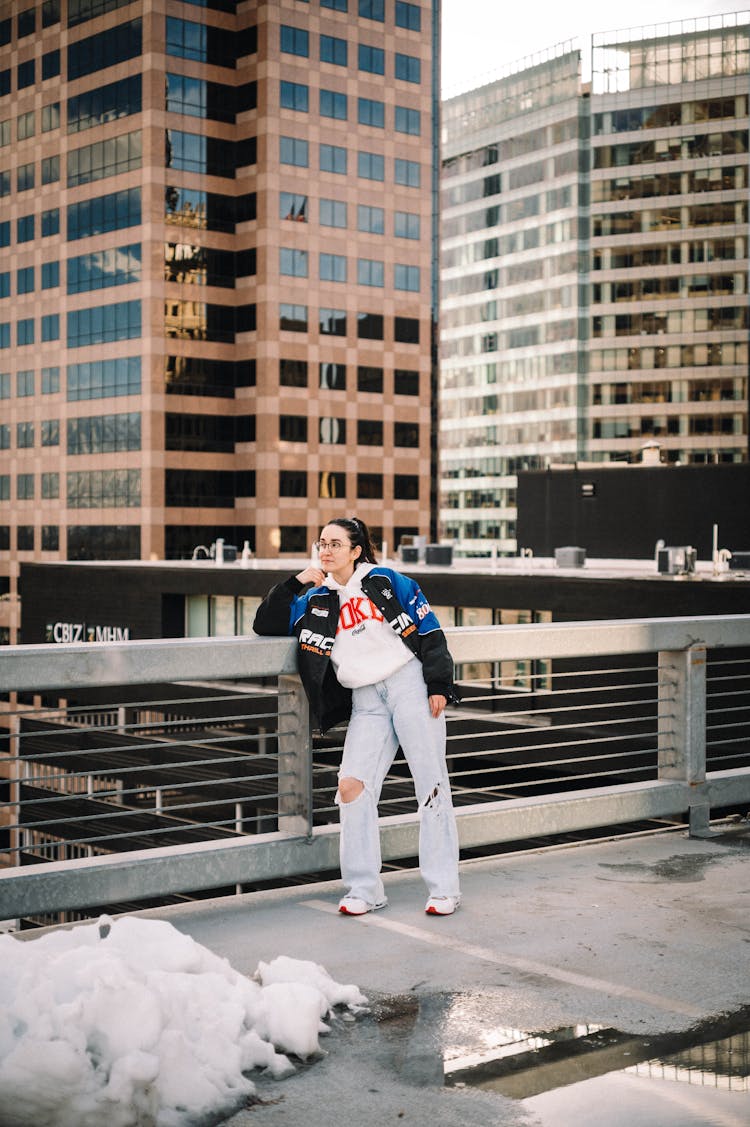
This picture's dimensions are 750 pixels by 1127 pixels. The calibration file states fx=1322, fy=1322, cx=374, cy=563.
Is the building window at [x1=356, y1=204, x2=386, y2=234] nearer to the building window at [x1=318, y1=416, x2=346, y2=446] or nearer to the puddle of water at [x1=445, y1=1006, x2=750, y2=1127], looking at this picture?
the building window at [x1=318, y1=416, x2=346, y2=446]

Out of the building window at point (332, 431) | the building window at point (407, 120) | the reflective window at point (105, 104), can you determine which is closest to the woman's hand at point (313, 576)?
the building window at point (332, 431)

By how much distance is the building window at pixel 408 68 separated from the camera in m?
85.2

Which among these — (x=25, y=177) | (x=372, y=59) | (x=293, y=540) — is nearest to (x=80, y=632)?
(x=293, y=540)

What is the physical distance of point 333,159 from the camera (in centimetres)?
8194

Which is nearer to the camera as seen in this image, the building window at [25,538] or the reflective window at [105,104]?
the reflective window at [105,104]

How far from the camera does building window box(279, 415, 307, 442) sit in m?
79.6

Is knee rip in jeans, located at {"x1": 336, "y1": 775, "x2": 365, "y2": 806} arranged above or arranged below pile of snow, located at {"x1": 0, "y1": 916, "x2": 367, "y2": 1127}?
above

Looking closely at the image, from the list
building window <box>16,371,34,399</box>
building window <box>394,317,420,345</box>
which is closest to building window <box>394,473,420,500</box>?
building window <box>394,317,420,345</box>

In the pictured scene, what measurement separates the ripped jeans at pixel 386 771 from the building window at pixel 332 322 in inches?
3043

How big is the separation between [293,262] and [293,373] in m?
6.70

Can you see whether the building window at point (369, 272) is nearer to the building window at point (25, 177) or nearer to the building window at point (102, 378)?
the building window at point (102, 378)

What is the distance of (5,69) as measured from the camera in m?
86.9

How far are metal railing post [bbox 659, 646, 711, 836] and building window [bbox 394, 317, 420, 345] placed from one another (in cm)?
7920

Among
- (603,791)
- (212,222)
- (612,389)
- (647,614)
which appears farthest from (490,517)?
(603,791)
